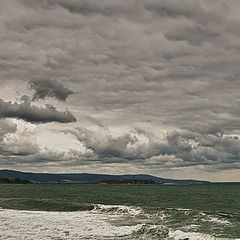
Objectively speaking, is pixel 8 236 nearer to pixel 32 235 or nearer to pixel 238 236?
pixel 32 235

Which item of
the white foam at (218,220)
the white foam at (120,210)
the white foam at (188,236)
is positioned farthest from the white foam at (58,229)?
the white foam at (218,220)

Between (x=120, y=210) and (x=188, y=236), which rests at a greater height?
(x=188, y=236)

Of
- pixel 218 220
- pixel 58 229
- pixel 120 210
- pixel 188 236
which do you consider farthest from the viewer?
pixel 120 210

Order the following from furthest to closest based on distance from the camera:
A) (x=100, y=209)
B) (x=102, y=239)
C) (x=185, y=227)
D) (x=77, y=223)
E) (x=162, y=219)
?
(x=100, y=209) → (x=162, y=219) → (x=77, y=223) → (x=185, y=227) → (x=102, y=239)

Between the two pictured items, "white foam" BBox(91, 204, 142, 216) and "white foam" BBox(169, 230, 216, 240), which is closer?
A: "white foam" BBox(169, 230, 216, 240)

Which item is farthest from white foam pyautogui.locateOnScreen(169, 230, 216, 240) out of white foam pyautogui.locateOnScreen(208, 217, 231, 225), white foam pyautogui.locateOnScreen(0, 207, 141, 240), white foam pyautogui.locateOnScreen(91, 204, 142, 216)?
white foam pyautogui.locateOnScreen(91, 204, 142, 216)

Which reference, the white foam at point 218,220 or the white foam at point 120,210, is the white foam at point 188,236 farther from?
the white foam at point 120,210

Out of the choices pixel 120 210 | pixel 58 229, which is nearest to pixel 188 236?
pixel 58 229

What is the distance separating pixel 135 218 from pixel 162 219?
3.71m

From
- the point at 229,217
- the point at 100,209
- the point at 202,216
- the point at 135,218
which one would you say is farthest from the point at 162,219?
the point at 100,209

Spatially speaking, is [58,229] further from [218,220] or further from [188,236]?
[218,220]

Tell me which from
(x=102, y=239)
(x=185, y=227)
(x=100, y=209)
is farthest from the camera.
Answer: (x=100, y=209)

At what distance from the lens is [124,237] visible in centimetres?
3269

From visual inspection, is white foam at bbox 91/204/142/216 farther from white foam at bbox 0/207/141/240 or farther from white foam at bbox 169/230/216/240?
white foam at bbox 169/230/216/240
